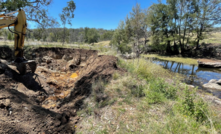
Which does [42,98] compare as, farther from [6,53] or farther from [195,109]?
[6,53]

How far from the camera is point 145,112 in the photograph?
2830 millimetres

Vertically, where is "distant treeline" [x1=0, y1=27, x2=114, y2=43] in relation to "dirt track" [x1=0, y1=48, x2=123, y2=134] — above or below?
above

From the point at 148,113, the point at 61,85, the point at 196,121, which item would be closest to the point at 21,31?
the point at 61,85

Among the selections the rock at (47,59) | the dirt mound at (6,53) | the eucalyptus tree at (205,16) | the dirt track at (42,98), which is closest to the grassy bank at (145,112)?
the dirt track at (42,98)

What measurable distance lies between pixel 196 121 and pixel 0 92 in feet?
17.4

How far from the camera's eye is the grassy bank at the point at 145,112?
2.27m

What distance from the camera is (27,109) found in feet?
9.73

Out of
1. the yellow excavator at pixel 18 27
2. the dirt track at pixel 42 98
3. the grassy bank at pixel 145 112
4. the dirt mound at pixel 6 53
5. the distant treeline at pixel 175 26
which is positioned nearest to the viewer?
the grassy bank at pixel 145 112

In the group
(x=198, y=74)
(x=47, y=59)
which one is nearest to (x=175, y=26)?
(x=198, y=74)

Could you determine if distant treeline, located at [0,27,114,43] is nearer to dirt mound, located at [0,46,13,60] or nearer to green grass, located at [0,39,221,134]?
dirt mound, located at [0,46,13,60]

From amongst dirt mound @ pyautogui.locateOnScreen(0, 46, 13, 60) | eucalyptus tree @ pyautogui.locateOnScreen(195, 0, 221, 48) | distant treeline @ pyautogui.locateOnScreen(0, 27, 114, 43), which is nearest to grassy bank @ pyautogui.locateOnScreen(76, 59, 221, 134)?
dirt mound @ pyautogui.locateOnScreen(0, 46, 13, 60)

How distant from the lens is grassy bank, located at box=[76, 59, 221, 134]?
89.4 inches

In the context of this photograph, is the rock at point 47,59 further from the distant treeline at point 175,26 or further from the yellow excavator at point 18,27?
the distant treeline at point 175,26

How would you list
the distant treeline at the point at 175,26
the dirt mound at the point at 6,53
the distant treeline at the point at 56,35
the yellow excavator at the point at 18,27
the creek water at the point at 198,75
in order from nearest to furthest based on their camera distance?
the yellow excavator at the point at 18,27 < the creek water at the point at 198,75 < the dirt mound at the point at 6,53 < the distant treeline at the point at 56,35 < the distant treeline at the point at 175,26
